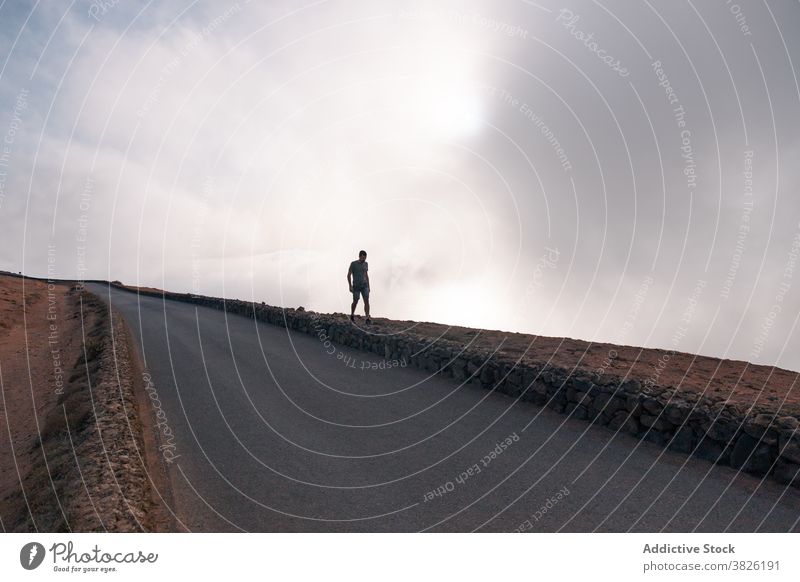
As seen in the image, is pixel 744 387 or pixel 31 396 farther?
pixel 31 396

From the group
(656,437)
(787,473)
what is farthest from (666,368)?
(787,473)

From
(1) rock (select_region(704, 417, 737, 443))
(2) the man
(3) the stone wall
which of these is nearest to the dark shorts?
(2) the man

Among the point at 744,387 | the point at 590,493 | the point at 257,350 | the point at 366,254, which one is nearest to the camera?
the point at 590,493

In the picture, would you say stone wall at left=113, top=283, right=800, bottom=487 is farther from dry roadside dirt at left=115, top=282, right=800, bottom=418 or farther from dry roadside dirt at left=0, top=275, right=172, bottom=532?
dry roadside dirt at left=0, top=275, right=172, bottom=532

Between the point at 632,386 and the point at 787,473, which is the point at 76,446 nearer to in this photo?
the point at 632,386

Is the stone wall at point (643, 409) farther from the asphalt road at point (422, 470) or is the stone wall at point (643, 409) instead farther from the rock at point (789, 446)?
the asphalt road at point (422, 470)

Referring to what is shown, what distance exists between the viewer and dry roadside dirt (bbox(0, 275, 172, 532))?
5668 millimetres

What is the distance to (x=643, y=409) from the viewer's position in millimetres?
8141

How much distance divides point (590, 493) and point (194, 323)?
22650mm

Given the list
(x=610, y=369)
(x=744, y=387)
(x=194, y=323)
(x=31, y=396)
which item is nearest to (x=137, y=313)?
(x=194, y=323)

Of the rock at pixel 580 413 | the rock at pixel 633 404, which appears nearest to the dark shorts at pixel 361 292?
the rock at pixel 580 413

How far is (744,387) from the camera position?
Result: 34.0 ft

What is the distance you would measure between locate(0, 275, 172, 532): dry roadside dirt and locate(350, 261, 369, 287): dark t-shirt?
7488 mm

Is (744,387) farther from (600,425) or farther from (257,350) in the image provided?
(257,350)
